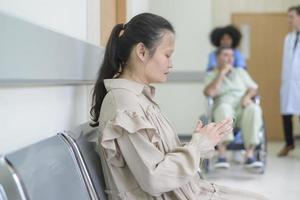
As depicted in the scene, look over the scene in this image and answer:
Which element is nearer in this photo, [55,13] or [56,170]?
[56,170]

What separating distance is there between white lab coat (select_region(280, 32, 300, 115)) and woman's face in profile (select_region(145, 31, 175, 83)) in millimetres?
3578

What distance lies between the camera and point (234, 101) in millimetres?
4145

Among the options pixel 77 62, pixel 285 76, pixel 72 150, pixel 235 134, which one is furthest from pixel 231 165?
pixel 72 150

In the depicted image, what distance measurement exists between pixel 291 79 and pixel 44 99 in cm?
394

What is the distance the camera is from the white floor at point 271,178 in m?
3.40

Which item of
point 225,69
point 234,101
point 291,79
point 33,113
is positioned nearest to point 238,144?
point 234,101

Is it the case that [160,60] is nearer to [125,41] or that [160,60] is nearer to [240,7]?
[125,41]

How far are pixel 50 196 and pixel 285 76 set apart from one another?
4.31 metres

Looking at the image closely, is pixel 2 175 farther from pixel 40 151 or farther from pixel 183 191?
pixel 183 191

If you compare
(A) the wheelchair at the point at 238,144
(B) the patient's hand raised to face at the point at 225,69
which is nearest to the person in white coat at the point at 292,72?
(A) the wheelchair at the point at 238,144

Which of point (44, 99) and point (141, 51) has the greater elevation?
point (141, 51)

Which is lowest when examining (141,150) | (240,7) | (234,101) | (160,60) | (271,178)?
(271,178)

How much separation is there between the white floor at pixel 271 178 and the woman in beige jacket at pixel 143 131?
1948 mm

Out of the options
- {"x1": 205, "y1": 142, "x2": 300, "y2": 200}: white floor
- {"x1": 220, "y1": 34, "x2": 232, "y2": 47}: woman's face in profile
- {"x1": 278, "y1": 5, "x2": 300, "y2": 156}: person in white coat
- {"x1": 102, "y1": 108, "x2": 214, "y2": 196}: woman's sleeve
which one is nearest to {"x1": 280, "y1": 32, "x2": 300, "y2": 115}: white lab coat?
{"x1": 278, "y1": 5, "x2": 300, "y2": 156}: person in white coat
